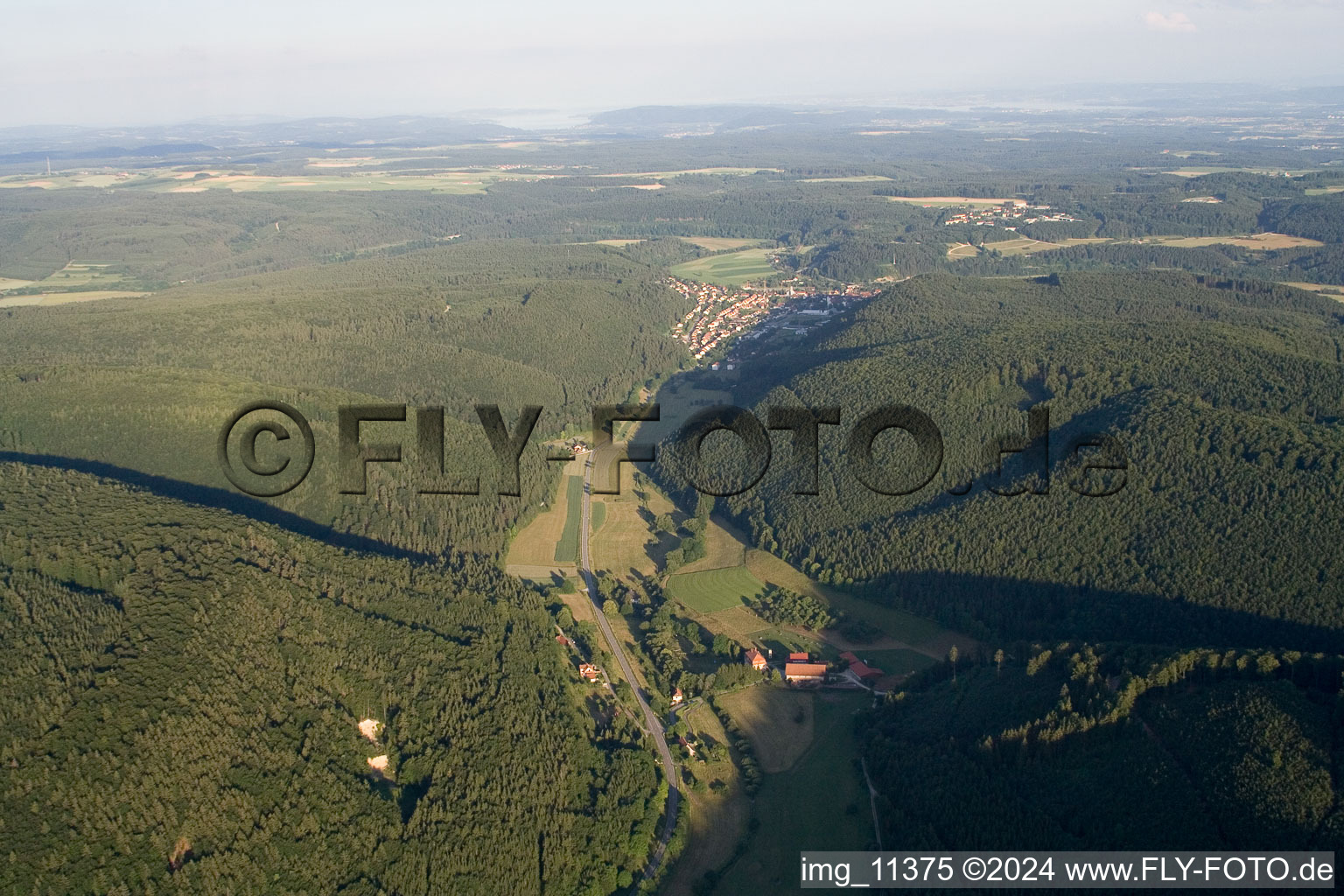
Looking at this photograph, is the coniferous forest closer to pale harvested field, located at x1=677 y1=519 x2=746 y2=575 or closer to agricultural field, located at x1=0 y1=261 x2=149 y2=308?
pale harvested field, located at x1=677 y1=519 x2=746 y2=575

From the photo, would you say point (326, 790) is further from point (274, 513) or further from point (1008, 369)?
point (1008, 369)

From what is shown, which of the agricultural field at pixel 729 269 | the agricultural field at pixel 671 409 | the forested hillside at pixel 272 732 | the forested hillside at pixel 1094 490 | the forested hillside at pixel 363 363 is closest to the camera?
the forested hillside at pixel 272 732

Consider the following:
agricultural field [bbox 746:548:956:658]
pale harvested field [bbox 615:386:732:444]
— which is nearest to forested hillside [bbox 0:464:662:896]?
agricultural field [bbox 746:548:956:658]

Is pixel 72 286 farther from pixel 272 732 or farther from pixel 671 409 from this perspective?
pixel 272 732

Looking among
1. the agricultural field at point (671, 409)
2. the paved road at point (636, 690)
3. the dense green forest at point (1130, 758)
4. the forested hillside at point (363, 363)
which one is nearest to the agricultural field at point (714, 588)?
the paved road at point (636, 690)

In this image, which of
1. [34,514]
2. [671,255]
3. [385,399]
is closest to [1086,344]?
[385,399]

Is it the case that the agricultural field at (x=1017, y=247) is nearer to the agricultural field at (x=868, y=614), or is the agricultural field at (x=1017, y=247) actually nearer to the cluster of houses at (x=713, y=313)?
the cluster of houses at (x=713, y=313)
